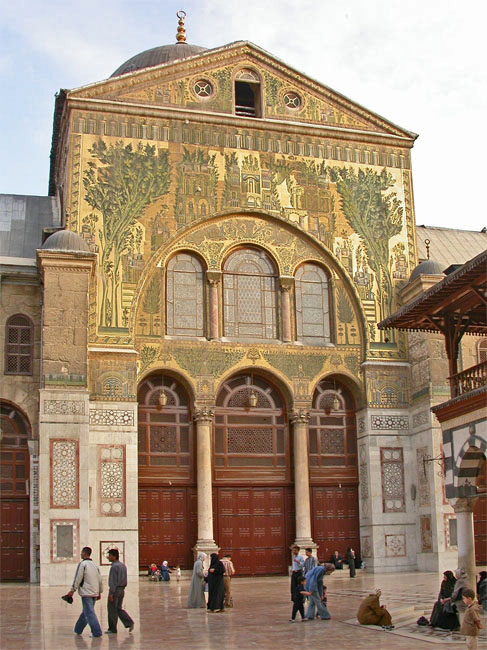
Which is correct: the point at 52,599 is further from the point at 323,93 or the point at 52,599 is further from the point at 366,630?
the point at 323,93

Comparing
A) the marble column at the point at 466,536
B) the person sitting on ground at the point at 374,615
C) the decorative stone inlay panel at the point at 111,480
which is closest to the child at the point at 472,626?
the person sitting on ground at the point at 374,615

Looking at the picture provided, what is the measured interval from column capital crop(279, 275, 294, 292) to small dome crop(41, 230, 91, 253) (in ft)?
20.0

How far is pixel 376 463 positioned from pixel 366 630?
13882mm

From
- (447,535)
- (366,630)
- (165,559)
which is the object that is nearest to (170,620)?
(366,630)

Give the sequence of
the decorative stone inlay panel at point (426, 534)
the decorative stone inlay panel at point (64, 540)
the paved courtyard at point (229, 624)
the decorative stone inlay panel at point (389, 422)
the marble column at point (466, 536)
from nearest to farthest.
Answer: the paved courtyard at point (229, 624)
the marble column at point (466, 536)
the decorative stone inlay panel at point (64, 540)
the decorative stone inlay panel at point (426, 534)
the decorative stone inlay panel at point (389, 422)

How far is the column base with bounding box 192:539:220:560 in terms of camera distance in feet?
84.7

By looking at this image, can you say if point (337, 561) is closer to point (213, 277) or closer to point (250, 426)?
point (250, 426)

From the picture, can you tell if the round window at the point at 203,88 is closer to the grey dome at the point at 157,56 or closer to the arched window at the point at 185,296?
the arched window at the point at 185,296

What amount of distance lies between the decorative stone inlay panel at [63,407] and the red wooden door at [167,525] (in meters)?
3.50

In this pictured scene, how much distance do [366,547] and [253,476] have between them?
3976mm

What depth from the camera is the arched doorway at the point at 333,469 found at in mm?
27734

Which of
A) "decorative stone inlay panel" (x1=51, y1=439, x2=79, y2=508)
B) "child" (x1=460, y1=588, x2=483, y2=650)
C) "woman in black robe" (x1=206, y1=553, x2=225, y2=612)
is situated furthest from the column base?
"child" (x1=460, y1=588, x2=483, y2=650)

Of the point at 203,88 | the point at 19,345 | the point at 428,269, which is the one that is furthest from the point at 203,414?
the point at 203,88

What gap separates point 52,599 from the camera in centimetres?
1945
